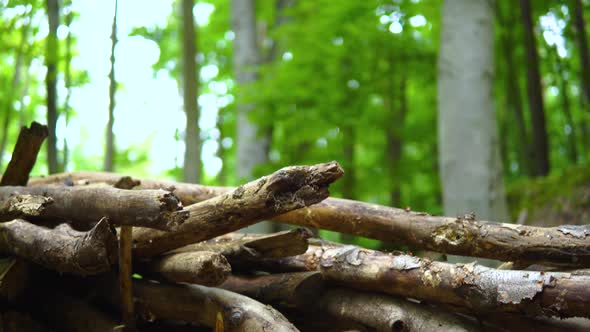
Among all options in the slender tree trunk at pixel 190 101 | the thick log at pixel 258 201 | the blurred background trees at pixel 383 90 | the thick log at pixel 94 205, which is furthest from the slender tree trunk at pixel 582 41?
the thick log at pixel 94 205

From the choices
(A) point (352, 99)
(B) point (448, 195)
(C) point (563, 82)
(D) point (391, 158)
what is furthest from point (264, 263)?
(C) point (563, 82)

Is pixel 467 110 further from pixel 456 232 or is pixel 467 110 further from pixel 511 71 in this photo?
pixel 511 71

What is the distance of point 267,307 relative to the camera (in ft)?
8.03

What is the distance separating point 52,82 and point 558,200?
17.1 ft

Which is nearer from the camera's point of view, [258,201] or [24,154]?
[258,201]

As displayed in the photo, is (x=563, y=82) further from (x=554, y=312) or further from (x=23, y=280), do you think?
(x=23, y=280)

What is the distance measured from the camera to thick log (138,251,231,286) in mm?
2336

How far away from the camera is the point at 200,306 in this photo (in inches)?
Answer: 101

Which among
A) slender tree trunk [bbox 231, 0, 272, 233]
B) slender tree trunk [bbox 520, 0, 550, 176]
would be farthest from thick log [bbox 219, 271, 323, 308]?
slender tree trunk [bbox 231, 0, 272, 233]

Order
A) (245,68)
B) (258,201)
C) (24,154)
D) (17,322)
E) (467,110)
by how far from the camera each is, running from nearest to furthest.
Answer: (258,201), (17,322), (24,154), (467,110), (245,68)

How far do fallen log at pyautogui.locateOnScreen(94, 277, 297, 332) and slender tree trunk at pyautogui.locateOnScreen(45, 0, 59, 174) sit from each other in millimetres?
3406

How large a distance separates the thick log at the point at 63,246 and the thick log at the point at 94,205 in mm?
68

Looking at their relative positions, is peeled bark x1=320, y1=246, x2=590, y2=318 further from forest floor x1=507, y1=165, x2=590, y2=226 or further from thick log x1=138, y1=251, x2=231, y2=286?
forest floor x1=507, y1=165, x2=590, y2=226

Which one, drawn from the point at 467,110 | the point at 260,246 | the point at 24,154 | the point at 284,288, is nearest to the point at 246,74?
→ the point at 467,110
